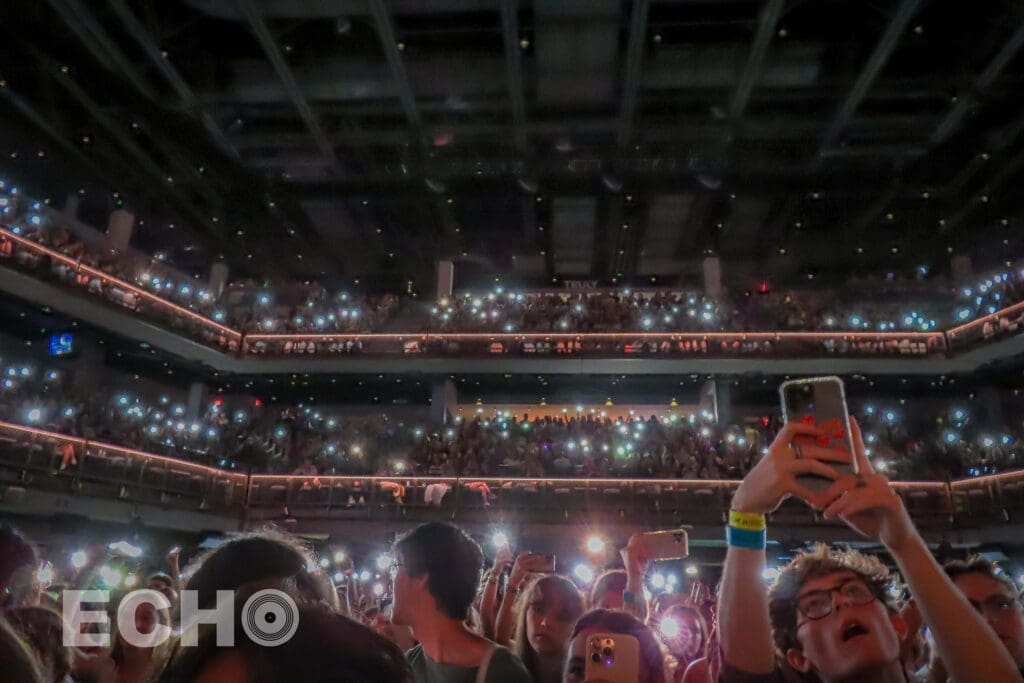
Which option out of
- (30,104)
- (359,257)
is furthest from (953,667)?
(359,257)

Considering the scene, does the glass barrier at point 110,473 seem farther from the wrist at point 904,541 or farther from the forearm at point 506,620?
the wrist at point 904,541

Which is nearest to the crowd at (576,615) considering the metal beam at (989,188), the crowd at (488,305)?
the crowd at (488,305)

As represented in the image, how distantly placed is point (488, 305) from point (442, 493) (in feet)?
25.4

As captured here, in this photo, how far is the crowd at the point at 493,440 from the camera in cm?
1509

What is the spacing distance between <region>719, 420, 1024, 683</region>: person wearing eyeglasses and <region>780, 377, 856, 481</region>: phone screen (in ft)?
0.07

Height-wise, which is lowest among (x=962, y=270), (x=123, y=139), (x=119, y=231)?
(x=119, y=231)

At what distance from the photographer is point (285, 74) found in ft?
49.9

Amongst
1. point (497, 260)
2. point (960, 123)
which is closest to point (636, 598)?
point (960, 123)

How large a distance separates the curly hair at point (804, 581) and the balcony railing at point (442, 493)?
13.4 meters

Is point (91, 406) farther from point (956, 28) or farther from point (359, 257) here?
point (956, 28)

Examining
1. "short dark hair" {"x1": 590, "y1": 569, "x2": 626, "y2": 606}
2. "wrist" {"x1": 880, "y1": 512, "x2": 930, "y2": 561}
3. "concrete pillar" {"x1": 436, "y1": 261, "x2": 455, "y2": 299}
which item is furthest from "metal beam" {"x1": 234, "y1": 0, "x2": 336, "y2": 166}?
"wrist" {"x1": 880, "y1": 512, "x2": 930, "y2": 561}

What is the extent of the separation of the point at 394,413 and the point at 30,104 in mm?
13345

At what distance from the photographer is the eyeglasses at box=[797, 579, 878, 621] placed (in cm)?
180

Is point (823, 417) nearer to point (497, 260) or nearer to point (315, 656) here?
point (315, 656)
